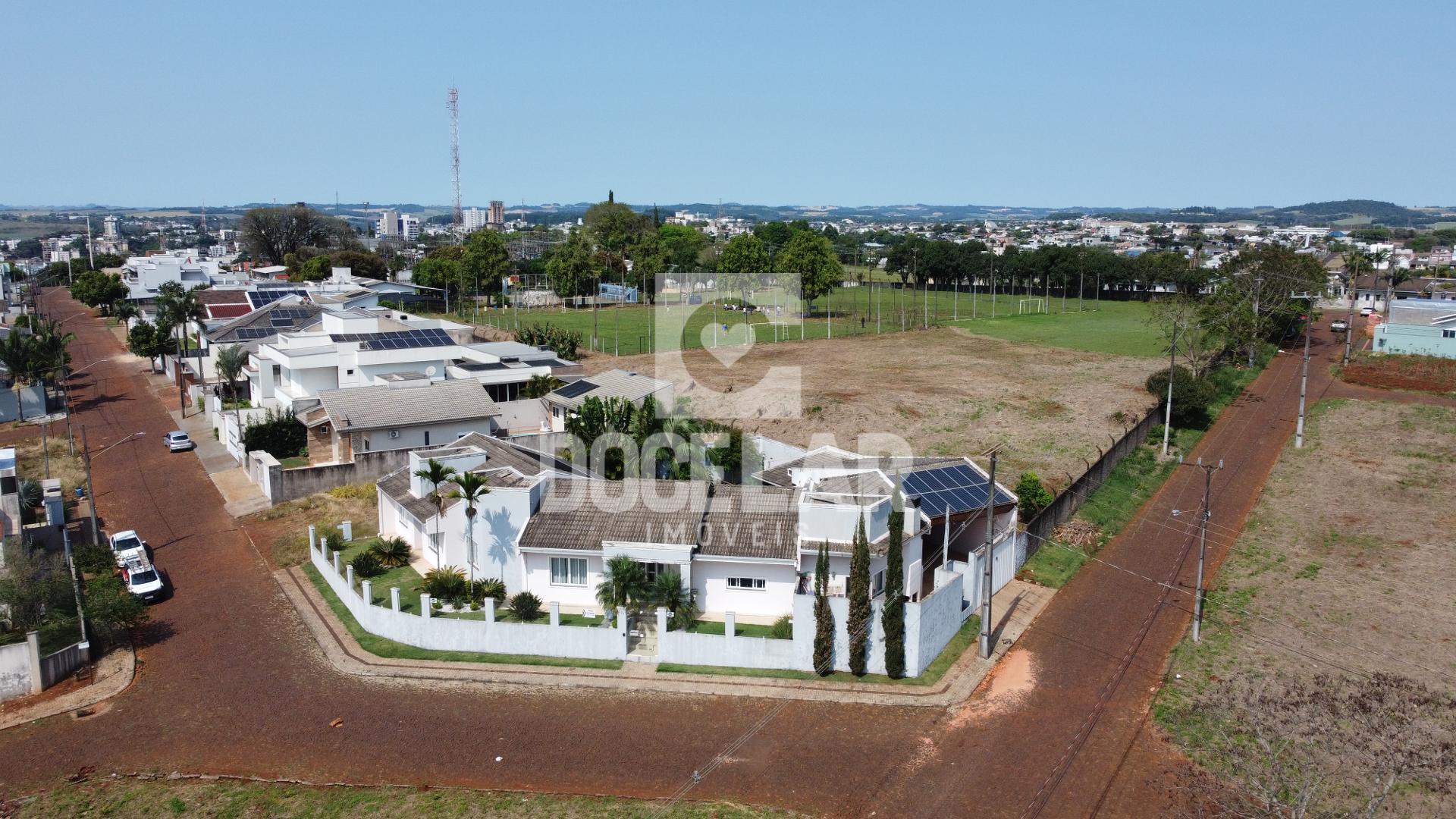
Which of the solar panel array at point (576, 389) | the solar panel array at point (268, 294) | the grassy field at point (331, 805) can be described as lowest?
the grassy field at point (331, 805)

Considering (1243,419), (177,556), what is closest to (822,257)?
(1243,419)

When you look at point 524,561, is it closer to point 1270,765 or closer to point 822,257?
point 1270,765

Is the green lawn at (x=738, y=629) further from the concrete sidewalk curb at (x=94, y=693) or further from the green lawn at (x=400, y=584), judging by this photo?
the concrete sidewalk curb at (x=94, y=693)

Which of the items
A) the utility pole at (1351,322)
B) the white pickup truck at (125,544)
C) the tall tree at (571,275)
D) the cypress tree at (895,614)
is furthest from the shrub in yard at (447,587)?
the tall tree at (571,275)

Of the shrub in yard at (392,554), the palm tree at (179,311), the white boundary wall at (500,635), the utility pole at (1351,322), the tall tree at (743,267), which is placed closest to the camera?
the white boundary wall at (500,635)

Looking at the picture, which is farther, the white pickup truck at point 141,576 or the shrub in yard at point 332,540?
the shrub in yard at point 332,540

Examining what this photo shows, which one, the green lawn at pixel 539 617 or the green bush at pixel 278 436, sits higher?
the green bush at pixel 278 436

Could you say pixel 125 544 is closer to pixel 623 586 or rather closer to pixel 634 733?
pixel 623 586
